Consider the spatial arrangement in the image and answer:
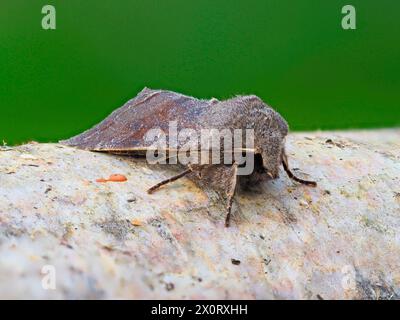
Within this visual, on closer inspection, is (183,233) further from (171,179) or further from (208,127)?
(208,127)

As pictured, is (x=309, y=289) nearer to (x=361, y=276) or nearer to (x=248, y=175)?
(x=361, y=276)

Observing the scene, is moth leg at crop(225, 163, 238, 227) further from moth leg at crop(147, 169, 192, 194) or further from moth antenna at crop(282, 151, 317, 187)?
moth antenna at crop(282, 151, 317, 187)

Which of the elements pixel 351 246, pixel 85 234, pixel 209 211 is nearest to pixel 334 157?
pixel 351 246

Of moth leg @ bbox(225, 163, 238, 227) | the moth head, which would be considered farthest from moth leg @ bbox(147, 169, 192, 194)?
the moth head

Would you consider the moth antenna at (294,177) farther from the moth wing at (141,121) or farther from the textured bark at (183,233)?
the moth wing at (141,121)

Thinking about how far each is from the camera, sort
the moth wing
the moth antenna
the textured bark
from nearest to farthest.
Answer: the textured bark
the moth wing
the moth antenna

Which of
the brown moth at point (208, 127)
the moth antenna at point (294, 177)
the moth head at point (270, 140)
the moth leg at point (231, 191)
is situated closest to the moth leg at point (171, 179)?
the brown moth at point (208, 127)

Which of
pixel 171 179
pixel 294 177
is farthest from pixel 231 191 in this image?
pixel 294 177
